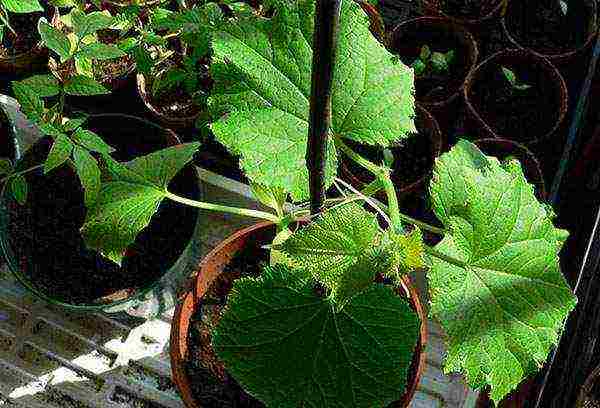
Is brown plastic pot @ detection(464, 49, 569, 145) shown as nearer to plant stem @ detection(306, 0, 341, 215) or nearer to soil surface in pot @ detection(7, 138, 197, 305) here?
soil surface in pot @ detection(7, 138, 197, 305)

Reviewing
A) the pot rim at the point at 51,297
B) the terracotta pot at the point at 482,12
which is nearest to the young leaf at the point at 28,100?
the pot rim at the point at 51,297

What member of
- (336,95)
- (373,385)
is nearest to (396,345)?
(373,385)

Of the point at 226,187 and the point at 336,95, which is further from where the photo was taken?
the point at 226,187

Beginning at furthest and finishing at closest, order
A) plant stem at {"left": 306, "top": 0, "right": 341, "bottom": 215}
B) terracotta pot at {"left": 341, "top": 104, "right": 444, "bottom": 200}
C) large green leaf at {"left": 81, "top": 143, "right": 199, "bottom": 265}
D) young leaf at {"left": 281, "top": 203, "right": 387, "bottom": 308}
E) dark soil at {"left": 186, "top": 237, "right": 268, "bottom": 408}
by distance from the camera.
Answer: terracotta pot at {"left": 341, "top": 104, "right": 444, "bottom": 200}, dark soil at {"left": 186, "top": 237, "right": 268, "bottom": 408}, large green leaf at {"left": 81, "top": 143, "right": 199, "bottom": 265}, young leaf at {"left": 281, "top": 203, "right": 387, "bottom": 308}, plant stem at {"left": 306, "top": 0, "right": 341, "bottom": 215}

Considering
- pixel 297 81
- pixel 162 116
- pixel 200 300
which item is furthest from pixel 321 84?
pixel 162 116

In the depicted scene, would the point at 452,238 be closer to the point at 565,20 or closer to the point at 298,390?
the point at 298,390

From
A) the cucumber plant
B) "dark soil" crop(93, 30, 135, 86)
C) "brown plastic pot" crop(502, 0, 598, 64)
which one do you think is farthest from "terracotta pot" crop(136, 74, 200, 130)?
"brown plastic pot" crop(502, 0, 598, 64)
